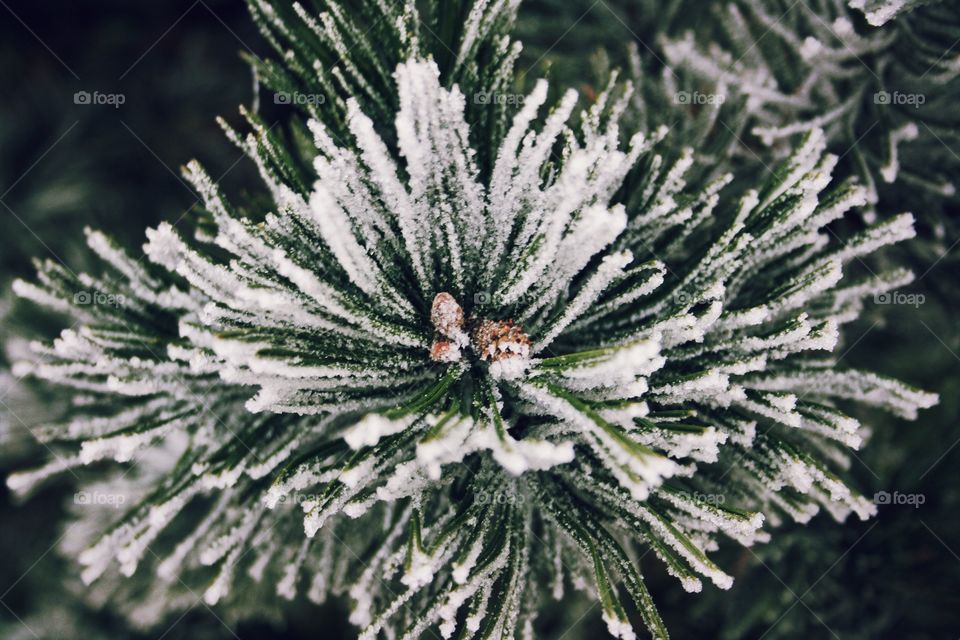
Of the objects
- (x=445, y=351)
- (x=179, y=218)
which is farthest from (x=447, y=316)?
(x=179, y=218)

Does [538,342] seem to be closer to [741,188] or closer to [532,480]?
[532,480]

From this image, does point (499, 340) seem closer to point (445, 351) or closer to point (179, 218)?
point (445, 351)

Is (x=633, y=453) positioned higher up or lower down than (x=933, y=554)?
lower down

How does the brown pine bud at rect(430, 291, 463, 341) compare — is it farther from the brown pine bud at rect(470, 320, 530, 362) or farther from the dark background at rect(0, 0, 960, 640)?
the dark background at rect(0, 0, 960, 640)

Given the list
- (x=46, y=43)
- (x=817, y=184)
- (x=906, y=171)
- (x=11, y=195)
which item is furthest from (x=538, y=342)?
(x=46, y=43)

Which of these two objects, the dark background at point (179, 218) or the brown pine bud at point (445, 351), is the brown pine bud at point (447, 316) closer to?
the brown pine bud at point (445, 351)

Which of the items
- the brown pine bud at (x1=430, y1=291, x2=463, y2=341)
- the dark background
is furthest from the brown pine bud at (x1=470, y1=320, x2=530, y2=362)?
the dark background

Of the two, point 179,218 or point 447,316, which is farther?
point 179,218

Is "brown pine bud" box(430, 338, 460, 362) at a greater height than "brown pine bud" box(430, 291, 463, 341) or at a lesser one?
lesser

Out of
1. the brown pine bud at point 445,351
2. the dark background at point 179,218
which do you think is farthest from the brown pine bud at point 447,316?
the dark background at point 179,218
